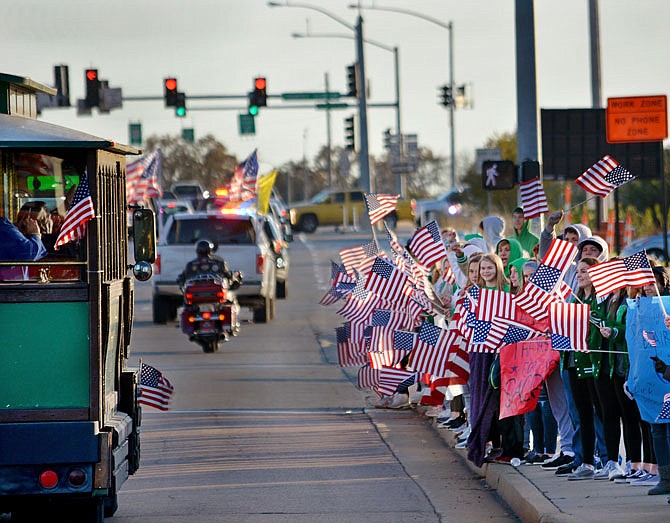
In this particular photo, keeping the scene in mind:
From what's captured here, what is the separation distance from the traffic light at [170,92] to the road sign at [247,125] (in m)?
7.61

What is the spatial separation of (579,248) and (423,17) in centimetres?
4279

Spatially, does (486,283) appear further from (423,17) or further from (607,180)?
(423,17)

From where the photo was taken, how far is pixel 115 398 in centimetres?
877

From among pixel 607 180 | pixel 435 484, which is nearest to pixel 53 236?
pixel 435 484

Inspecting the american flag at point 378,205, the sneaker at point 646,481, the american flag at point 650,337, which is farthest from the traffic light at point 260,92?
the american flag at point 650,337

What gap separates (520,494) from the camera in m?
9.55

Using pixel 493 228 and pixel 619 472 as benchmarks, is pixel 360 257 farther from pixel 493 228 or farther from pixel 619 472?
pixel 619 472

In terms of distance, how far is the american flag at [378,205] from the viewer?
1423 centimetres

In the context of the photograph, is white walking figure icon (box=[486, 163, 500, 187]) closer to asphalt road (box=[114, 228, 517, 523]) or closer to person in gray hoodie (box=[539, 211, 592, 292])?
asphalt road (box=[114, 228, 517, 523])

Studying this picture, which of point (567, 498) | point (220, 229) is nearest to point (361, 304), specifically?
point (567, 498)

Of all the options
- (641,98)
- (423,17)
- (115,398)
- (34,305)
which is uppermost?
(423,17)

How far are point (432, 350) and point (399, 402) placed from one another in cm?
323

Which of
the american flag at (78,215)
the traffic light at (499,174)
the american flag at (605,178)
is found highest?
the traffic light at (499,174)

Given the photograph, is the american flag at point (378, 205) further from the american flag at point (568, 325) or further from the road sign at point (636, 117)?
the road sign at point (636, 117)
